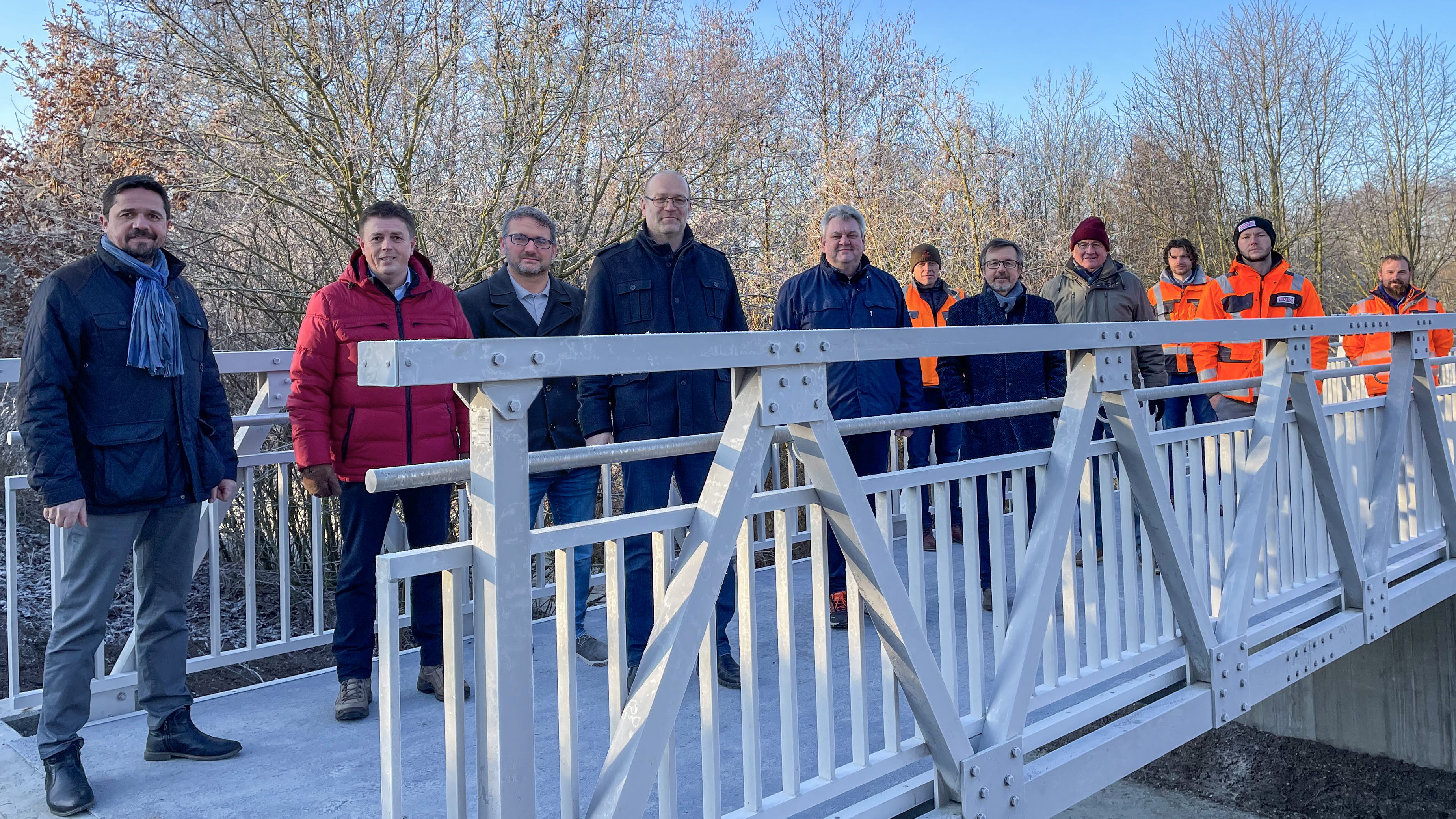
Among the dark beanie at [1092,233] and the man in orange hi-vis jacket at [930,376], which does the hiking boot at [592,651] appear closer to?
the man in orange hi-vis jacket at [930,376]

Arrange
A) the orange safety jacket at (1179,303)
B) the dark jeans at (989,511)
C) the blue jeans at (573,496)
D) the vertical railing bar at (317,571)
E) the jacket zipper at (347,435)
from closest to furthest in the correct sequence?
the dark jeans at (989,511) < the jacket zipper at (347,435) < the vertical railing bar at (317,571) < the blue jeans at (573,496) < the orange safety jacket at (1179,303)

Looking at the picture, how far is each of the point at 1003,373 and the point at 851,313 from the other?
80cm

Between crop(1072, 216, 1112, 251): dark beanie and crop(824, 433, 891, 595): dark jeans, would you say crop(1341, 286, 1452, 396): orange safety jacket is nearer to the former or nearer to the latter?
crop(1072, 216, 1112, 251): dark beanie

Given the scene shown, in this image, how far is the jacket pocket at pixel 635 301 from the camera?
3652 mm

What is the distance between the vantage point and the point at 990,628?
450cm

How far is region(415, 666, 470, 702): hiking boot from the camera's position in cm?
340

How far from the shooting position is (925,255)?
20.1 ft

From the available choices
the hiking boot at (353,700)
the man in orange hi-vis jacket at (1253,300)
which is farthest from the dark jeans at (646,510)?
the man in orange hi-vis jacket at (1253,300)

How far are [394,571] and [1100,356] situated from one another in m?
2.01

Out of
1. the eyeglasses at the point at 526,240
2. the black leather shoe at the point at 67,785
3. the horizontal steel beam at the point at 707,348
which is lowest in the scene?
the black leather shoe at the point at 67,785

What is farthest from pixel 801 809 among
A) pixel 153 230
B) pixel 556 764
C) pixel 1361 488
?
pixel 1361 488

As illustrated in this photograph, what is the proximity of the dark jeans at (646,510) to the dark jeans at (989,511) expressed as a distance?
956mm

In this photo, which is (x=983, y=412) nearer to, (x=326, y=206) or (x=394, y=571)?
(x=394, y=571)

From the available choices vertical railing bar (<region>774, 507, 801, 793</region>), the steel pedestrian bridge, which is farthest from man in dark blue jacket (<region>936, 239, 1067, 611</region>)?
vertical railing bar (<region>774, 507, 801, 793</region>)
